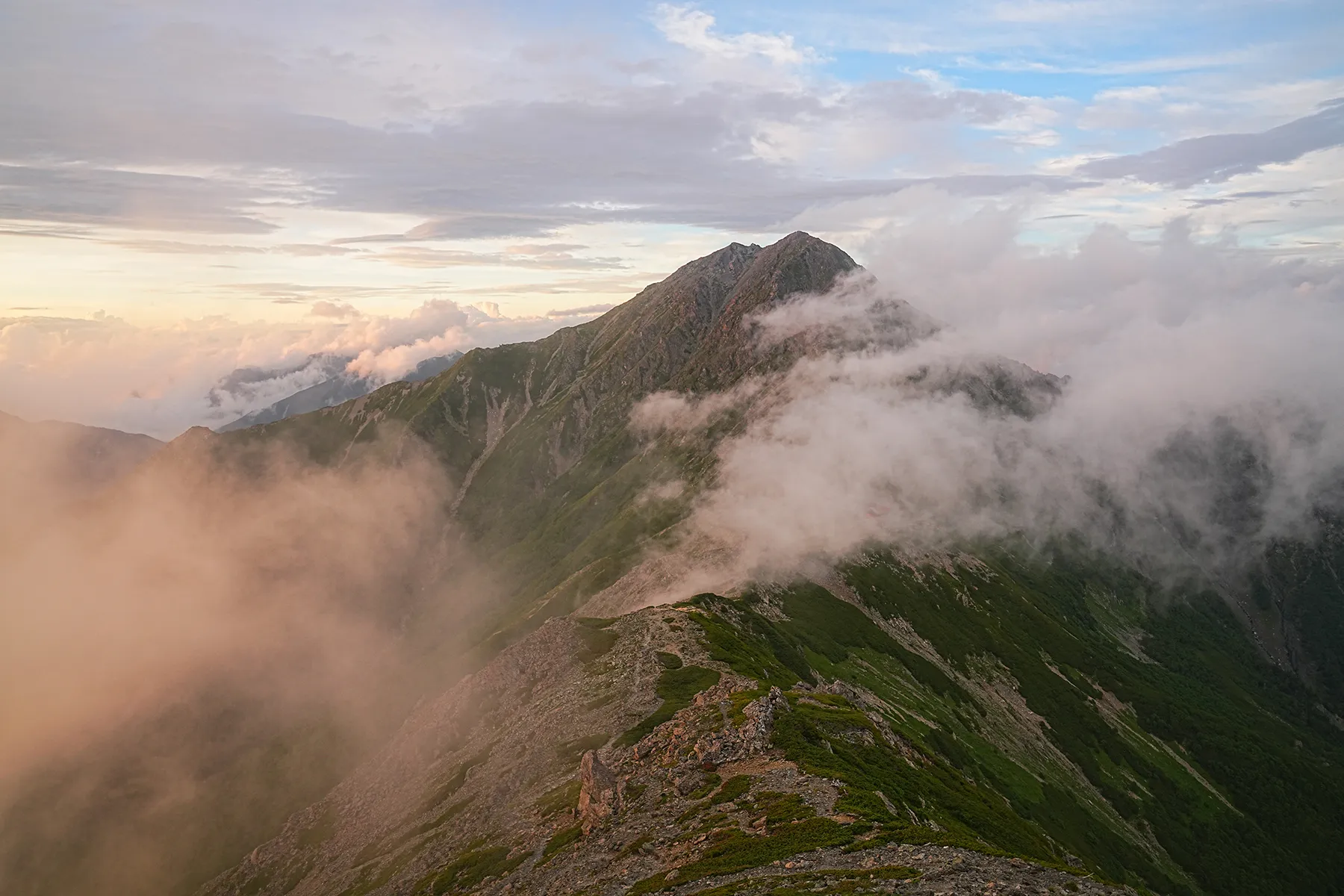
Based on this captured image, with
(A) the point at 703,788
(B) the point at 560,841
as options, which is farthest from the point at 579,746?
(A) the point at 703,788

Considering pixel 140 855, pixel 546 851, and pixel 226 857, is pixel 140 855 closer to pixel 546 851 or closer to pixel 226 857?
pixel 226 857

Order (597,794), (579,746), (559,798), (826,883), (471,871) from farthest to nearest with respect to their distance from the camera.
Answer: (579,746) → (559,798) → (471,871) → (597,794) → (826,883)

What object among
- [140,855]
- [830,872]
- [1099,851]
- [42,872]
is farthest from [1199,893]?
[42,872]

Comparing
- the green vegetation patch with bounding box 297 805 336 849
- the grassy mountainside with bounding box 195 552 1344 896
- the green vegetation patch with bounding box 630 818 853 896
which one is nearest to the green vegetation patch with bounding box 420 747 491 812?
the grassy mountainside with bounding box 195 552 1344 896

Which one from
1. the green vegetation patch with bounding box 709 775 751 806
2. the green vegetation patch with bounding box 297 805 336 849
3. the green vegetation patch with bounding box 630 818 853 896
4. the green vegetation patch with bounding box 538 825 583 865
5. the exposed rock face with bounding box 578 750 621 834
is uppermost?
the green vegetation patch with bounding box 630 818 853 896

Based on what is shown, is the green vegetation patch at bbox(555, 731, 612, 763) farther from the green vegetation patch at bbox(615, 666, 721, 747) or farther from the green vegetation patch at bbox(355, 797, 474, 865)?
the green vegetation patch at bbox(355, 797, 474, 865)

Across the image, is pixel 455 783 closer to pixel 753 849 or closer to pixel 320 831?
pixel 320 831

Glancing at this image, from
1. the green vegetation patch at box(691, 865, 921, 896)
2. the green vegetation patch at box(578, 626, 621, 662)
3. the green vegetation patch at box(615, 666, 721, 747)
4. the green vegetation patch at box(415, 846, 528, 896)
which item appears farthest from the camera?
the green vegetation patch at box(578, 626, 621, 662)
